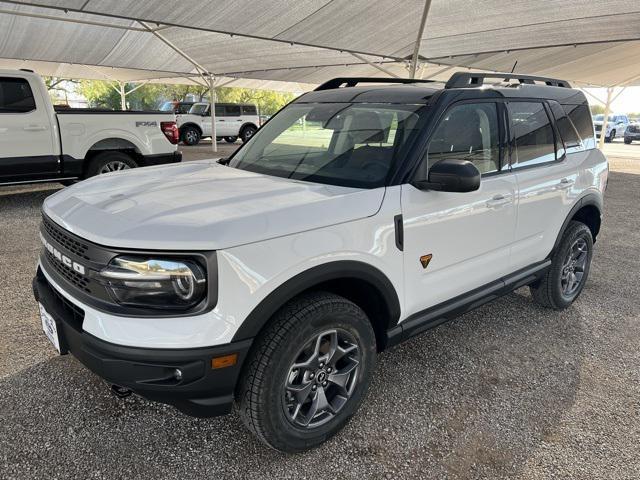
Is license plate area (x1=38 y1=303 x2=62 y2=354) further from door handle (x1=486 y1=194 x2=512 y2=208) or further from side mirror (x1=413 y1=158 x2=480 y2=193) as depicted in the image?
door handle (x1=486 y1=194 x2=512 y2=208)

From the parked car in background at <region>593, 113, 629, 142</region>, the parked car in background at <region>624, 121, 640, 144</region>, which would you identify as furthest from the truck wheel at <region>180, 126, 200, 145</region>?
the parked car in background at <region>624, 121, 640, 144</region>

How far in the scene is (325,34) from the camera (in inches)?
379

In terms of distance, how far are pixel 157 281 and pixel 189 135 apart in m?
19.8

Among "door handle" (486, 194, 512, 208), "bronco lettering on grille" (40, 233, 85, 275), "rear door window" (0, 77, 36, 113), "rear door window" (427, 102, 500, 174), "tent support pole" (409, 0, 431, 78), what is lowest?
"bronco lettering on grille" (40, 233, 85, 275)

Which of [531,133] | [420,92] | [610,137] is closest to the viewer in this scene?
[420,92]

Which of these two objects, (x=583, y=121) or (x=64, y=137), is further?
(x=64, y=137)

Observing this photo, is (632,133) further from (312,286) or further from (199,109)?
(312,286)

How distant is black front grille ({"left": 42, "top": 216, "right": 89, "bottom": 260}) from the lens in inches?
75.2

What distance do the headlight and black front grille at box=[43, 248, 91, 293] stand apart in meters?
0.19

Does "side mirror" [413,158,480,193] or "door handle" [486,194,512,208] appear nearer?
"side mirror" [413,158,480,193]

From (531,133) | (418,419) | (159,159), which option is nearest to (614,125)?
(159,159)

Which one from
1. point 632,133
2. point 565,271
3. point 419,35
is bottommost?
point 632,133

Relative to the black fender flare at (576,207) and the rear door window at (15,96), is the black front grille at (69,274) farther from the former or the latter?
the rear door window at (15,96)

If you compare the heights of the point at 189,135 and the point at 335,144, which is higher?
the point at 335,144
